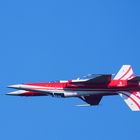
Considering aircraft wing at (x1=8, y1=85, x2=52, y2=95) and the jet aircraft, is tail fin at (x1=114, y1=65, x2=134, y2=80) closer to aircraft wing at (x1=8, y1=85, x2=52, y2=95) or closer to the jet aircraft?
the jet aircraft

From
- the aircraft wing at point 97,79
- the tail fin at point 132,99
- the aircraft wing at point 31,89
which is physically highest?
the aircraft wing at point 31,89

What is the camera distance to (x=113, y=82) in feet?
211

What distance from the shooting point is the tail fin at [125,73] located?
66.1 m

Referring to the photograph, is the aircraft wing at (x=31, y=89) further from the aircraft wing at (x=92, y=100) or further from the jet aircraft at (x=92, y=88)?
the aircraft wing at (x=92, y=100)

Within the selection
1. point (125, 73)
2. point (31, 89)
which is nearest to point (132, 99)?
point (125, 73)

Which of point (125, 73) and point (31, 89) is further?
point (125, 73)

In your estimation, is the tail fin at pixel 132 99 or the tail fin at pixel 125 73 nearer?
the tail fin at pixel 132 99

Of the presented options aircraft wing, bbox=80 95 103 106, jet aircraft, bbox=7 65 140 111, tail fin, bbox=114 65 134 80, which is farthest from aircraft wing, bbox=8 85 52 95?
tail fin, bbox=114 65 134 80

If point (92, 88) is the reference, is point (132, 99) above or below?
below

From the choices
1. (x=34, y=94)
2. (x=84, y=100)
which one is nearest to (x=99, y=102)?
(x=84, y=100)

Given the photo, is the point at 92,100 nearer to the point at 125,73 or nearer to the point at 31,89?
the point at 125,73

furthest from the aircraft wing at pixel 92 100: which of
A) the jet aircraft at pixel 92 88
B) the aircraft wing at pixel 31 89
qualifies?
the aircraft wing at pixel 31 89

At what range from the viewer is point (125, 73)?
218 feet

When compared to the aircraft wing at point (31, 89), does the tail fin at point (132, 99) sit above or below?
below
